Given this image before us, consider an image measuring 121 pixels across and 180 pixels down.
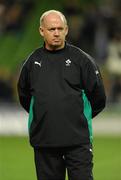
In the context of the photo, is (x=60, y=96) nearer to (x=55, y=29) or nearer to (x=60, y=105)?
(x=60, y=105)

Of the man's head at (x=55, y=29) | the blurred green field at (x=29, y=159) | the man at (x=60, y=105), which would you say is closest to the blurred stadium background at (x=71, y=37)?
the blurred green field at (x=29, y=159)

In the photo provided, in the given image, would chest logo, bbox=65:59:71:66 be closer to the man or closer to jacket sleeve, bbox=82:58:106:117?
the man

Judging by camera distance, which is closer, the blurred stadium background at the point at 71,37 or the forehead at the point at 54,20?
the forehead at the point at 54,20

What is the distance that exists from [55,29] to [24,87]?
0.63 meters

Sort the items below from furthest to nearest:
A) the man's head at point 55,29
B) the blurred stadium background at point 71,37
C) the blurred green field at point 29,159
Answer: the blurred stadium background at point 71,37, the blurred green field at point 29,159, the man's head at point 55,29

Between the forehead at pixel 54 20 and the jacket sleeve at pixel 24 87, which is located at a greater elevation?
the forehead at pixel 54 20

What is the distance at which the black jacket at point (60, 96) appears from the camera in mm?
6238

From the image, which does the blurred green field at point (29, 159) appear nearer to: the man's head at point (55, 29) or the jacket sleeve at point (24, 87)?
the jacket sleeve at point (24, 87)

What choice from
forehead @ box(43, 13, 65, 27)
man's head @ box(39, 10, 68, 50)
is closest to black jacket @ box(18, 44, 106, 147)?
man's head @ box(39, 10, 68, 50)

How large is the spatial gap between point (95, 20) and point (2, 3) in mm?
2120

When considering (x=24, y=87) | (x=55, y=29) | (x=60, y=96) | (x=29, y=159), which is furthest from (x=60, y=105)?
(x=29, y=159)

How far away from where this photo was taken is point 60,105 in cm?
623

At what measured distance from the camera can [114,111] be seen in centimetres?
1709

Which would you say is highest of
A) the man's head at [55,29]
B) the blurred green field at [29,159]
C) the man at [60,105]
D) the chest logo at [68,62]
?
the man's head at [55,29]
